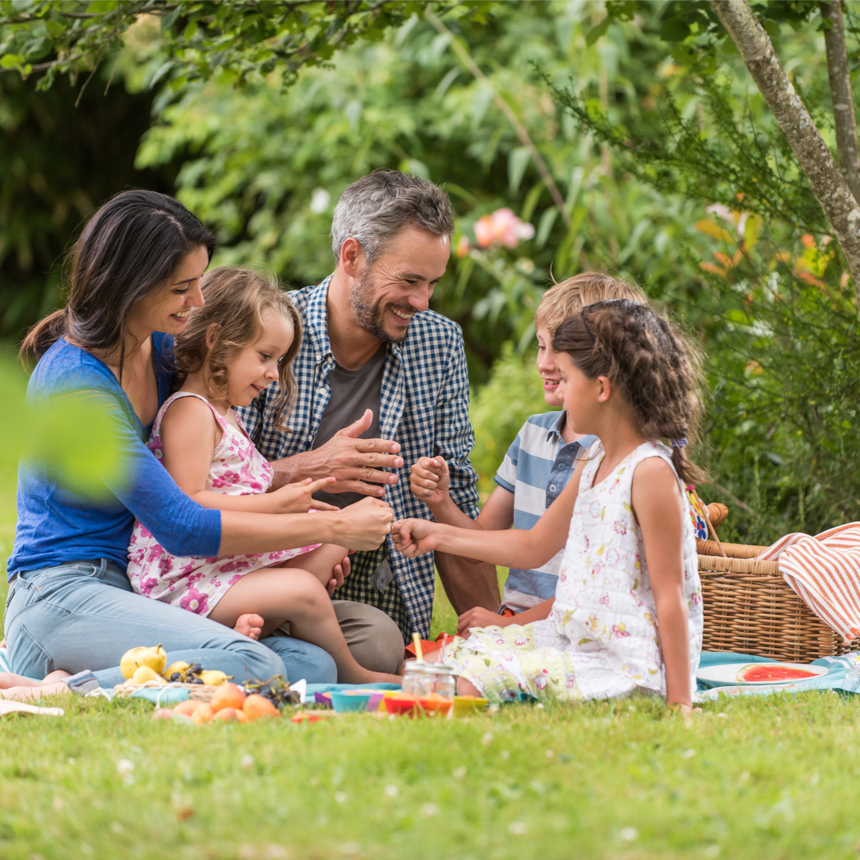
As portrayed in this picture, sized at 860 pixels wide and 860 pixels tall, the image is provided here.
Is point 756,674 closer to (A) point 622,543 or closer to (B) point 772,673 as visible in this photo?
(B) point 772,673

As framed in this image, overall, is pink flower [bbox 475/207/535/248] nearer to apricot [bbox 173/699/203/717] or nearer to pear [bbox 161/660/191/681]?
pear [bbox 161/660/191/681]

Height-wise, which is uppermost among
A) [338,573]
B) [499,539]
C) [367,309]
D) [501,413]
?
[367,309]

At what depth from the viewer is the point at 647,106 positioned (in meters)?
7.82

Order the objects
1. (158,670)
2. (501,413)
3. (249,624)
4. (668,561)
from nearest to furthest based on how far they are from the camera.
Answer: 1. (668,561)
2. (158,670)
3. (249,624)
4. (501,413)

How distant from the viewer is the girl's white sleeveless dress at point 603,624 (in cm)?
227

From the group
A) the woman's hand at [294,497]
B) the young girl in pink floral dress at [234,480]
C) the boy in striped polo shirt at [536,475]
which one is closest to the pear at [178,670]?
the young girl in pink floral dress at [234,480]

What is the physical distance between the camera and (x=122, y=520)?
2641 mm

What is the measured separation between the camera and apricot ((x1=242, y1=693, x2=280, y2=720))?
6.86ft

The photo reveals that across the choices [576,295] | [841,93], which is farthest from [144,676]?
[841,93]

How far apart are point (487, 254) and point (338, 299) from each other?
3.87 m

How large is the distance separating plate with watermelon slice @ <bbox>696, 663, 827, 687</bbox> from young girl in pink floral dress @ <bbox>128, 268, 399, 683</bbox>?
913mm

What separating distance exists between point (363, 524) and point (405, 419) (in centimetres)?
74

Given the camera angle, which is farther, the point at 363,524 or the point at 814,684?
the point at 814,684

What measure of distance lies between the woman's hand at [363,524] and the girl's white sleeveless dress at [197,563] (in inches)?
4.6
